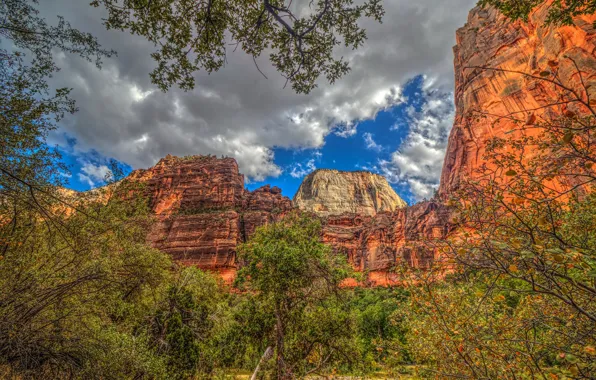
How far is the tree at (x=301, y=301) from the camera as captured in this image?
8.61 m

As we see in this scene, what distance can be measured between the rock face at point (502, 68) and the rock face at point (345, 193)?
71.9 meters

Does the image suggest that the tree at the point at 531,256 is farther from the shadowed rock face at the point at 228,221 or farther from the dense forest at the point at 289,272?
the shadowed rock face at the point at 228,221

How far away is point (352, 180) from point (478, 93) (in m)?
92.5

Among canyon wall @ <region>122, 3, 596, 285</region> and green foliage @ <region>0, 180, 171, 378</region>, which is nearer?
green foliage @ <region>0, 180, 171, 378</region>

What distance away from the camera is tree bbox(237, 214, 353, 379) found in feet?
28.2

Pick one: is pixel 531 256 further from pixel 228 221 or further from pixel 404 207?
pixel 404 207

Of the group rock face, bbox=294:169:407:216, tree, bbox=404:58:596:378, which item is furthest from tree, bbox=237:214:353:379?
rock face, bbox=294:169:407:216

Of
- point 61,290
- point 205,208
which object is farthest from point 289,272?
point 205,208

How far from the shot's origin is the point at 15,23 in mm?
4727

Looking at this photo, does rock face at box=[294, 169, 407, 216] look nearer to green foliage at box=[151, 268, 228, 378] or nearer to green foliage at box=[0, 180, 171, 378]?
green foliage at box=[151, 268, 228, 378]

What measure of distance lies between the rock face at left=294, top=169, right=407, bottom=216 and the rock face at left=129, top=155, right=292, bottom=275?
5442cm

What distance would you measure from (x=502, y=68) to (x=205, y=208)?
5528cm

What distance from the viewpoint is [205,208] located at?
57.6m

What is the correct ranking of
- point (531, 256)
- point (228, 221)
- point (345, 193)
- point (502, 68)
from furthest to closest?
point (345, 193) → point (228, 221) → point (502, 68) → point (531, 256)
